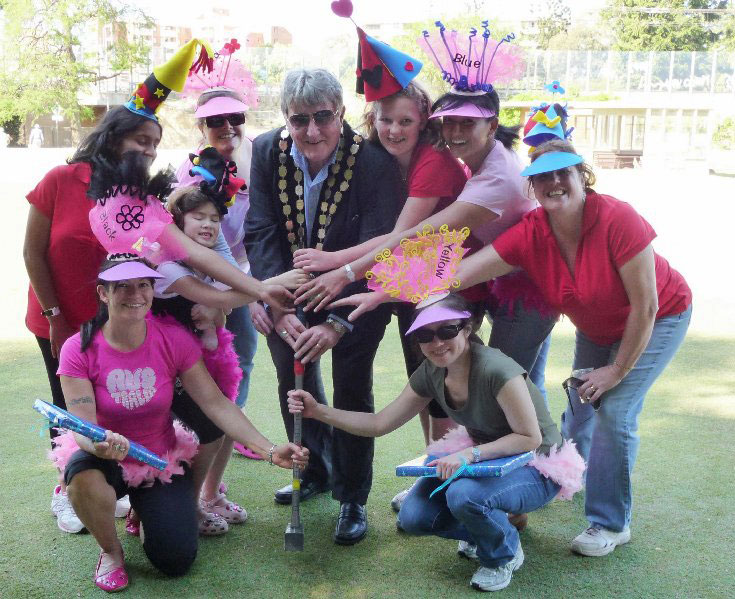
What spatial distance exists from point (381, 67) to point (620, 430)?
1.61 metres

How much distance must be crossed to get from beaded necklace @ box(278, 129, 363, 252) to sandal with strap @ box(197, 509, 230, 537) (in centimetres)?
112

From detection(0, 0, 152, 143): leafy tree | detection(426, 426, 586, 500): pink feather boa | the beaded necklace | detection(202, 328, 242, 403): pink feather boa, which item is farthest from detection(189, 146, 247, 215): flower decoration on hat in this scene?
detection(0, 0, 152, 143): leafy tree

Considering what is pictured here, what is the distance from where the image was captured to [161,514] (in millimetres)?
2885

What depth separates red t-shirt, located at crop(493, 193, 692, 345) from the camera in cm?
279

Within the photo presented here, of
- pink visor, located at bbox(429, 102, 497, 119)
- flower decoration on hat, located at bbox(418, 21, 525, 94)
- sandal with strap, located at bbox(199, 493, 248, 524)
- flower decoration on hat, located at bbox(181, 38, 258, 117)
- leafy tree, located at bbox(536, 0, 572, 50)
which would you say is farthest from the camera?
leafy tree, located at bbox(536, 0, 572, 50)

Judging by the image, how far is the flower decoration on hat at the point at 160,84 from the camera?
312 centimetres

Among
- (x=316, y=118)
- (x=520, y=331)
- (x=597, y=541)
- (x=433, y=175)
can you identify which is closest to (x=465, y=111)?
(x=433, y=175)

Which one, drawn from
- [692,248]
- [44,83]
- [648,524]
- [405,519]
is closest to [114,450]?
[405,519]

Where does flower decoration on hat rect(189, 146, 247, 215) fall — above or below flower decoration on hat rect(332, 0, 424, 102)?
below

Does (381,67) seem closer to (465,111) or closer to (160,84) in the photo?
(465,111)

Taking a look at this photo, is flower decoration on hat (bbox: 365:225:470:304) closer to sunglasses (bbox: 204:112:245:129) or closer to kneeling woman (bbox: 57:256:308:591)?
kneeling woman (bbox: 57:256:308:591)

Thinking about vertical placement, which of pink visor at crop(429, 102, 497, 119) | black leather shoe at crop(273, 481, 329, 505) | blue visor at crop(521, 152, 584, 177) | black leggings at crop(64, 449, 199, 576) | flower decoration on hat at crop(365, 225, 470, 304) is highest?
pink visor at crop(429, 102, 497, 119)

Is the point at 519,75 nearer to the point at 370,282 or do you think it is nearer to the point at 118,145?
the point at 370,282

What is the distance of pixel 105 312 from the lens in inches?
115
